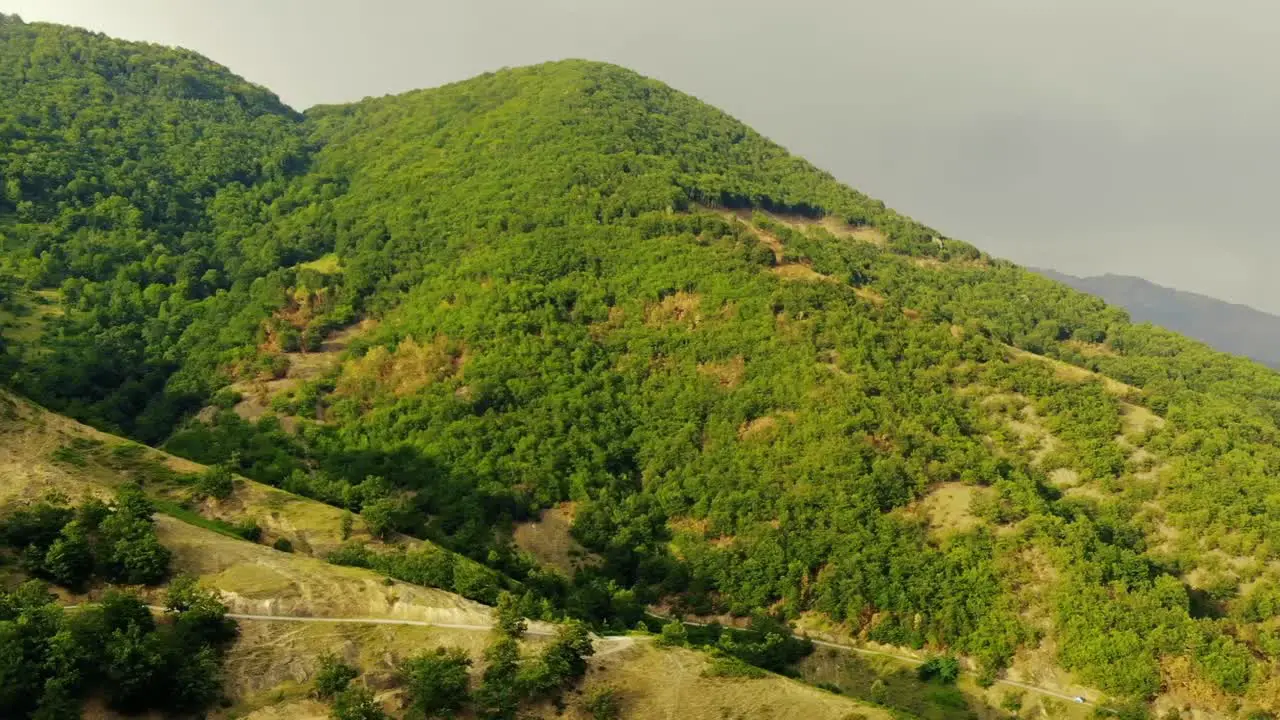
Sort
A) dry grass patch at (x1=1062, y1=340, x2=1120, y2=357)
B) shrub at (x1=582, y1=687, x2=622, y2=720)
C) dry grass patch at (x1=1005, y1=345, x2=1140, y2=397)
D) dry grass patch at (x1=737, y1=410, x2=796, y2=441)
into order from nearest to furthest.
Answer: shrub at (x1=582, y1=687, x2=622, y2=720)
dry grass patch at (x1=737, y1=410, x2=796, y2=441)
dry grass patch at (x1=1005, y1=345, x2=1140, y2=397)
dry grass patch at (x1=1062, y1=340, x2=1120, y2=357)

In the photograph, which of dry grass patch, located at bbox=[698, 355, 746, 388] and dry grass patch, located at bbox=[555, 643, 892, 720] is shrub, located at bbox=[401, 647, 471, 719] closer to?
dry grass patch, located at bbox=[555, 643, 892, 720]

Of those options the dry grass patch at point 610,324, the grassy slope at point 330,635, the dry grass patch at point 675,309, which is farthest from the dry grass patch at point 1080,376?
the grassy slope at point 330,635

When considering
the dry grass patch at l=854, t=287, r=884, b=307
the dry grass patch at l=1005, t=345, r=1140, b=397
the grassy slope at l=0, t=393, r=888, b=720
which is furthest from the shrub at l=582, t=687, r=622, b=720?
the dry grass patch at l=854, t=287, r=884, b=307

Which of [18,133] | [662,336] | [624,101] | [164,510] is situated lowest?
[164,510]

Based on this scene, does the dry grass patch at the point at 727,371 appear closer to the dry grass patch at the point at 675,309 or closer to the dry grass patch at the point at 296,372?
the dry grass patch at the point at 675,309

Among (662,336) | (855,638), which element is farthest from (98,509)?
(662,336)

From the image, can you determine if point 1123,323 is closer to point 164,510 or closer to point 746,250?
point 746,250

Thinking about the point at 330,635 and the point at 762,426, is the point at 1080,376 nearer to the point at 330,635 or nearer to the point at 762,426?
the point at 762,426

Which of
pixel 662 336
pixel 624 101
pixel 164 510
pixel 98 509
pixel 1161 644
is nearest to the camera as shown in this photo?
pixel 98 509
